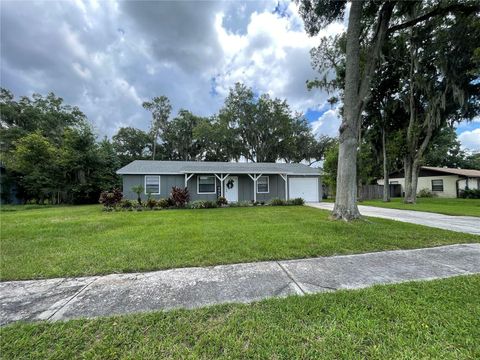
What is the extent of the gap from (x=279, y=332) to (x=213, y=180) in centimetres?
1368

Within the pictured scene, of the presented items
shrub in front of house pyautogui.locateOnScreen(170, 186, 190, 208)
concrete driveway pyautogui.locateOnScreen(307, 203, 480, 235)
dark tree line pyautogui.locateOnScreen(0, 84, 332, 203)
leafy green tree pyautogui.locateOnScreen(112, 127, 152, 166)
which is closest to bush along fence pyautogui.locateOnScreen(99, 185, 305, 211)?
shrub in front of house pyautogui.locateOnScreen(170, 186, 190, 208)

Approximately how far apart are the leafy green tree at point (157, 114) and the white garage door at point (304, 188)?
2044 centimetres

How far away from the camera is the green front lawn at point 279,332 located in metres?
1.68

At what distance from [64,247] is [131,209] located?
7.13 metres

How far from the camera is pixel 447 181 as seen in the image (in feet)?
77.0

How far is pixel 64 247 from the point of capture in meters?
4.60

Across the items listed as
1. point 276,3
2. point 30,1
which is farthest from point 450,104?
point 30,1

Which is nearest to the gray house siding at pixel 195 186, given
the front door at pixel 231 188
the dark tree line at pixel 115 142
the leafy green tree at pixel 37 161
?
the front door at pixel 231 188

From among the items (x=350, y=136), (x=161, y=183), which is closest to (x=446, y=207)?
(x=350, y=136)

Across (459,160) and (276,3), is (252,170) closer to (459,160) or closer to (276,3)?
(276,3)

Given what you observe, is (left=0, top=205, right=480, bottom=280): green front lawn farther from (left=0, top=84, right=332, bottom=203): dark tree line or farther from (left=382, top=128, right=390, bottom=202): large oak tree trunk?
(left=382, top=128, right=390, bottom=202): large oak tree trunk

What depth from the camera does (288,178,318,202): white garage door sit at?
17016 millimetres

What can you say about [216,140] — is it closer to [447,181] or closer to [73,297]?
[73,297]

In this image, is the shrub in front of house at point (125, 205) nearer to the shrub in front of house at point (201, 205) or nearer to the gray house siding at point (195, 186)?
the gray house siding at point (195, 186)
